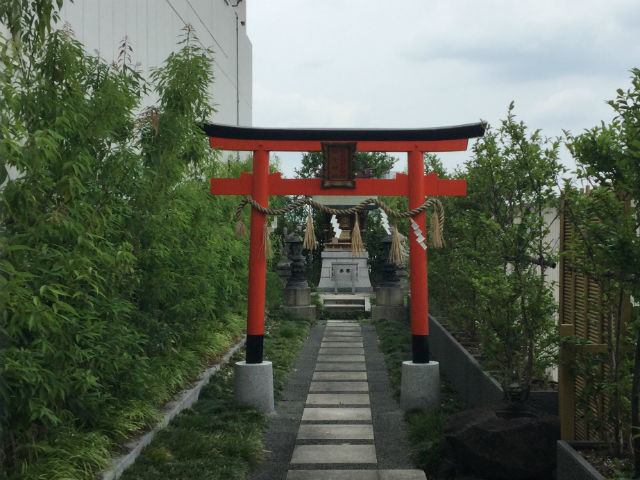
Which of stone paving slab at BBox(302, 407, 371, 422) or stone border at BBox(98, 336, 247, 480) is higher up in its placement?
stone border at BBox(98, 336, 247, 480)

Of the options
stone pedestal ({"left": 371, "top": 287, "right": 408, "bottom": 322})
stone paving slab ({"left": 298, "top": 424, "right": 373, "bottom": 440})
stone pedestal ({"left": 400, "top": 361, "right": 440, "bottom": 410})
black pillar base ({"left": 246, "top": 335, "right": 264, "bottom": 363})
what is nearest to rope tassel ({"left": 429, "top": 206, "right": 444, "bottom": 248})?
stone pedestal ({"left": 400, "top": 361, "right": 440, "bottom": 410})

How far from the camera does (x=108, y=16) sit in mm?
11219

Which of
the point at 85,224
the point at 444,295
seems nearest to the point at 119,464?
the point at 85,224

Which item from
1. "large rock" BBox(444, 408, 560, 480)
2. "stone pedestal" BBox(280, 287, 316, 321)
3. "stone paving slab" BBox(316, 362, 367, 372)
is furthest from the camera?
"stone pedestal" BBox(280, 287, 316, 321)

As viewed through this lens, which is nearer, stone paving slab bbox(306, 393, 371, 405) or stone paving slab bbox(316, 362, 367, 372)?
stone paving slab bbox(306, 393, 371, 405)

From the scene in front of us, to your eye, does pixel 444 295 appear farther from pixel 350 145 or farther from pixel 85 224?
pixel 85 224

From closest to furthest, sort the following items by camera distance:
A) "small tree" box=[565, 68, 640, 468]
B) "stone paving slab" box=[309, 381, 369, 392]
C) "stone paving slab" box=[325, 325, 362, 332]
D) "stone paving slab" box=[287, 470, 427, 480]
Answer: "small tree" box=[565, 68, 640, 468], "stone paving slab" box=[287, 470, 427, 480], "stone paving slab" box=[309, 381, 369, 392], "stone paving slab" box=[325, 325, 362, 332]

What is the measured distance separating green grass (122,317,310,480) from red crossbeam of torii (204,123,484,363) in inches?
34.2

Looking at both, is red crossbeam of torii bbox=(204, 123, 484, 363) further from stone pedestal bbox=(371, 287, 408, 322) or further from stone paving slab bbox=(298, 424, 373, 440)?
stone pedestal bbox=(371, 287, 408, 322)

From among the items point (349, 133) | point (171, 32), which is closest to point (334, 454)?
point (349, 133)

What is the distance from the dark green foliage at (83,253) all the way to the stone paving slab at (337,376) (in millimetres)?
2438

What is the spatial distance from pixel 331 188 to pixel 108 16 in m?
5.16

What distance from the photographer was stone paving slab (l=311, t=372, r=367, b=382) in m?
11.2

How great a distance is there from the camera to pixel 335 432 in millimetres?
7961
